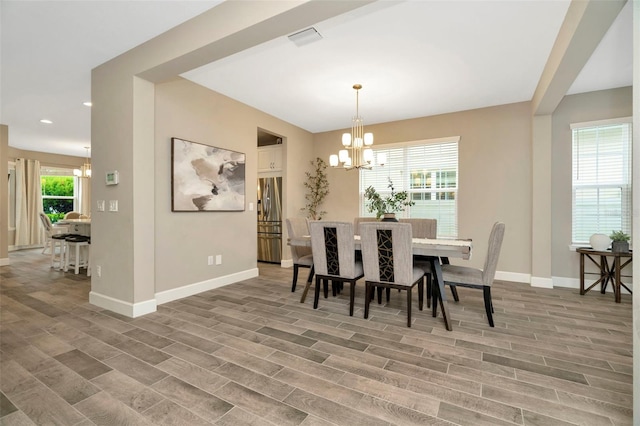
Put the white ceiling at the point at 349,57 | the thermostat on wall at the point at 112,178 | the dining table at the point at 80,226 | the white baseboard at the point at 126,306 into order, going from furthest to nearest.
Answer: the dining table at the point at 80,226 → the thermostat on wall at the point at 112,178 → the white baseboard at the point at 126,306 → the white ceiling at the point at 349,57

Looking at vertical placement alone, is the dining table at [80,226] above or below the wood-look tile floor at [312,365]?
above

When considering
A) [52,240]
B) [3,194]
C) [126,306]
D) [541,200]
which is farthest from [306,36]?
[3,194]

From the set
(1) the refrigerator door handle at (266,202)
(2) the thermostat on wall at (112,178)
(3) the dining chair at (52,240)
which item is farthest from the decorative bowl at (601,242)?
(3) the dining chair at (52,240)

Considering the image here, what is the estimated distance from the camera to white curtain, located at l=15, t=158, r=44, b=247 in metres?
7.57

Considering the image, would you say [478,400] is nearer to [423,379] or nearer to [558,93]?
[423,379]

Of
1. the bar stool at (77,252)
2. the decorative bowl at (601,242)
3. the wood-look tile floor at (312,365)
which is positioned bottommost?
the wood-look tile floor at (312,365)

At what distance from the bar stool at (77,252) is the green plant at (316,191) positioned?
12.7ft

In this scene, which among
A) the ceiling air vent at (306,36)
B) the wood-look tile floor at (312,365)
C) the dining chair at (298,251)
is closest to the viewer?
the wood-look tile floor at (312,365)

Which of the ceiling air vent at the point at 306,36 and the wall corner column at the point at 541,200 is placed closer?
the ceiling air vent at the point at 306,36

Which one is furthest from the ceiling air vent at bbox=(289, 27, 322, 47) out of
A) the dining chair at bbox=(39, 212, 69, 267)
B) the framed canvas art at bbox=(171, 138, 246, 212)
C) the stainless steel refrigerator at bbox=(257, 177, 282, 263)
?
the dining chair at bbox=(39, 212, 69, 267)

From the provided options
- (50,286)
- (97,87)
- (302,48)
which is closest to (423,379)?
(302,48)

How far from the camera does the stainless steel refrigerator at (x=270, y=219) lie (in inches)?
229

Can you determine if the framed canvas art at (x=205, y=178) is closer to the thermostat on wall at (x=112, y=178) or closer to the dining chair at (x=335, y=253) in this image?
the thermostat on wall at (x=112, y=178)

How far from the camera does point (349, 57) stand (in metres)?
3.18
